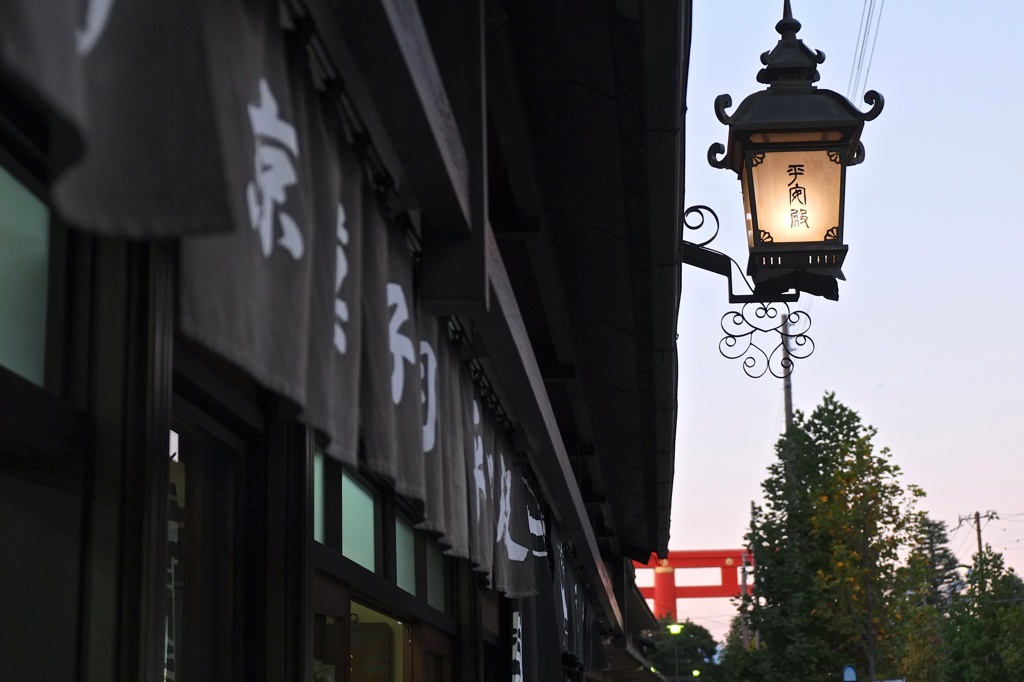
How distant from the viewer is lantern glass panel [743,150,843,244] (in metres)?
5.80

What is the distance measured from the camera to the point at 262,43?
2.16 meters

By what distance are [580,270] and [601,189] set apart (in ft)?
4.44

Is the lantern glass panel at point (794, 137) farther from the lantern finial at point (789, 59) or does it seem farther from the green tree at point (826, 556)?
the green tree at point (826, 556)

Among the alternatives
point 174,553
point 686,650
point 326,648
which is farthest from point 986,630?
point 686,650

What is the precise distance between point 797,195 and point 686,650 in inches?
3343

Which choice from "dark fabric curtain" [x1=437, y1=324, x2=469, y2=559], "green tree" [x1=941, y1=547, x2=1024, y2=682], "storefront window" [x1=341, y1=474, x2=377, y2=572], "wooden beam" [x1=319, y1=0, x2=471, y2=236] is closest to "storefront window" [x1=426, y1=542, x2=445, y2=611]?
"storefront window" [x1=341, y1=474, x2=377, y2=572]

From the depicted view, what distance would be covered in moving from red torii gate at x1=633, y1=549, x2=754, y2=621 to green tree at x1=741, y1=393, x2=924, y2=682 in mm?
40900

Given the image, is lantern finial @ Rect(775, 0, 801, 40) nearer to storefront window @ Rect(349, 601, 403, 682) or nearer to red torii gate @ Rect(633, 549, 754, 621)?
storefront window @ Rect(349, 601, 403, 682)

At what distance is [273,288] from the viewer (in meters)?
2.12

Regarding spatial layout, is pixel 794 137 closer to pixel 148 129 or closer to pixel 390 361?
pixel 390 361

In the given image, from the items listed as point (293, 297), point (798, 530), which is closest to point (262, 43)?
point (293, 297)

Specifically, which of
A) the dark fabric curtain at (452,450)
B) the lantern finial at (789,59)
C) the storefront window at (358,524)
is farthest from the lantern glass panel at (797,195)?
the storefront window at (358,524)

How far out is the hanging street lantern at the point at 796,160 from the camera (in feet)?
18.9

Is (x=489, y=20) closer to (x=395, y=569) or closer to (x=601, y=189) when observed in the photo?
(x=601, y=189)
